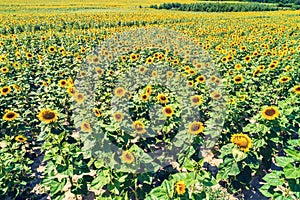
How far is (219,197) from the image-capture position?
12.5 ft

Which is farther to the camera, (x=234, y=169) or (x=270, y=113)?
(x=270, y=113)

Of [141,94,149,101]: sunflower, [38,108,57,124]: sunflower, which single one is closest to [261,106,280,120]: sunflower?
[141,94,149,101]: sunflower

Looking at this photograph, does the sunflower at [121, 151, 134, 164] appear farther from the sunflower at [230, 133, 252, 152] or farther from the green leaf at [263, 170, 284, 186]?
the green leaf at [263, 170, 284, 186]

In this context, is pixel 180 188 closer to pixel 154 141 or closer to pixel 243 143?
pixel 243 143

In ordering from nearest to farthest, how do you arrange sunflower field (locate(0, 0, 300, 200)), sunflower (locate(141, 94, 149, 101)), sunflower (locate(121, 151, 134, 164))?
1. sunflower (locate(121, 151, 134, 164))
2. sunflower field (locate(0, 0, 300, 200))
3. sunflower (locate(141, 94, 149, 101))

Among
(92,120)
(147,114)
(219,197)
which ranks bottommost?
(219,197)

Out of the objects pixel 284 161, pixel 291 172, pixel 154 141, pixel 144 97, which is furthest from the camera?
pixel 144 97

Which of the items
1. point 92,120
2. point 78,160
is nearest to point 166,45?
point 92,120

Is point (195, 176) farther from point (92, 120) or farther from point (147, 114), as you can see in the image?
point (147, 114)

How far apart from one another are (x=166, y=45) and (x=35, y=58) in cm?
582

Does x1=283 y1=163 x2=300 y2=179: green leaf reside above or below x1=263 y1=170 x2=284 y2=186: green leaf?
above

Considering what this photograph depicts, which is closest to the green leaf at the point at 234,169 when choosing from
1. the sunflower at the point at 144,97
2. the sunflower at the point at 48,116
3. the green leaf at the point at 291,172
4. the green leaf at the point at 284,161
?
the green leaf at the point at 284,161

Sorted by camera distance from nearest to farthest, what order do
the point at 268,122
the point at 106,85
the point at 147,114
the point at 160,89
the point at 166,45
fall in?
the point at 268,122 → the point at 147,114 → the point at 160,89 → the point at 106,85 → the point at 166,45

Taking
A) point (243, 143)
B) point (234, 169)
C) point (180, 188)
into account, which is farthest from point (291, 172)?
point (180, 188)
